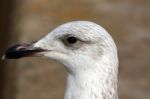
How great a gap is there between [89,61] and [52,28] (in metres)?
4.42

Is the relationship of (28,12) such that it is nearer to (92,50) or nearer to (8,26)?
(8,26)

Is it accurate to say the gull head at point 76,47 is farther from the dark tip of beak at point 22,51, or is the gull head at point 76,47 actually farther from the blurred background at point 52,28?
the blurred background at point 52,28

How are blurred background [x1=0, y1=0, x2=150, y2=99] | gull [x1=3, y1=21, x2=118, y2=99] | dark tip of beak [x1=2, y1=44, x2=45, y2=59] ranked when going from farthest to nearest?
blurred background [x1=0, y1=0, x2=150, y2=99] → dark tip of beak [x1=2, y1=44, x2=45, y2=59] → gull [x1=3, y1=21, x2=118, y2=99]

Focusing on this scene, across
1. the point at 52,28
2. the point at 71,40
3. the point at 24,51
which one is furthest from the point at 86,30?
the point at 52,28

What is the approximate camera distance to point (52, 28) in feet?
29.8

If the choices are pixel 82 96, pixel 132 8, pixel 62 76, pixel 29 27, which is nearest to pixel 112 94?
pixel 82 96

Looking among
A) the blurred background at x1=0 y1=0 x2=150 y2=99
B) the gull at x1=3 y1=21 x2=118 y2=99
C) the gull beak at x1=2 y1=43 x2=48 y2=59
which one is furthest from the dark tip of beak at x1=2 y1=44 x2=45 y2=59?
the blurred background at x1=0 y1=0 x2=150 y2=99

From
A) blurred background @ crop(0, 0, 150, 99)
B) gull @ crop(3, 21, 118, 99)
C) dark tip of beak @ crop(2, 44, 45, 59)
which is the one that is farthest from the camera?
blurred background @ crop(0, 0, 150, 99)

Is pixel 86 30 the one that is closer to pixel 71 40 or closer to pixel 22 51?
pixel 71 40

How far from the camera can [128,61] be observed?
8.76 meters

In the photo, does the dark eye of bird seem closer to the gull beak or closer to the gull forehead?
the gull forehead

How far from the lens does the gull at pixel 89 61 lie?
15.4 feet

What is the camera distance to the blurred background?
8391mm

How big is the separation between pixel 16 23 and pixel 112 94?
4.82 m
